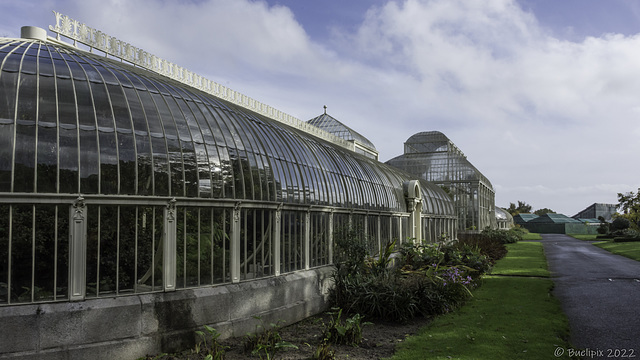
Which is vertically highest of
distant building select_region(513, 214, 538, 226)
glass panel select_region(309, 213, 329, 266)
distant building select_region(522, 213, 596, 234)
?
glass panel select_region(309, 213, 329, 266)

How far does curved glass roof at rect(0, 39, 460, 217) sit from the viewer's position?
8398 millimetres

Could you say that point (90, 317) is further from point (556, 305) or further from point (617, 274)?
point (617, 274)

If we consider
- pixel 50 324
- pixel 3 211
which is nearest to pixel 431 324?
pixel 50 324

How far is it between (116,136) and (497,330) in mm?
9965

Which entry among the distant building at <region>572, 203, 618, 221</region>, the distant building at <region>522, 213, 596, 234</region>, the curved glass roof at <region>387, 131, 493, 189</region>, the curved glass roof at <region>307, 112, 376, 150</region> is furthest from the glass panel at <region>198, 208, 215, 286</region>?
the distant building at <region>572, 203, 618, 221</region>

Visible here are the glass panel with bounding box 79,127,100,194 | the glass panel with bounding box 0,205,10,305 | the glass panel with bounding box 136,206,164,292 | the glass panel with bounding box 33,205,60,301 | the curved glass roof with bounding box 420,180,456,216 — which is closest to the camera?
the glass panel with bounding box 0,205,10,305

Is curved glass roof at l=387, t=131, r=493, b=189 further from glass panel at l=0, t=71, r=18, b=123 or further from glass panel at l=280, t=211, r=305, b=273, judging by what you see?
glass panel at l=0, t=71, r=18, b=123

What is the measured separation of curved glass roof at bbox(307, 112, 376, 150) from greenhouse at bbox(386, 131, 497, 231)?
384 inches

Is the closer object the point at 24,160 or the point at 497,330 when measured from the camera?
the point at 24,160

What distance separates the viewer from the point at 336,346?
1059 cm

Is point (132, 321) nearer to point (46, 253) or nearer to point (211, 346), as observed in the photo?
point (211, 346)

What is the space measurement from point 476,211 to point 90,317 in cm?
4136

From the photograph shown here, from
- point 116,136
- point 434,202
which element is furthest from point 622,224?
point 116,136

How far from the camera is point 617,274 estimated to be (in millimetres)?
22766
